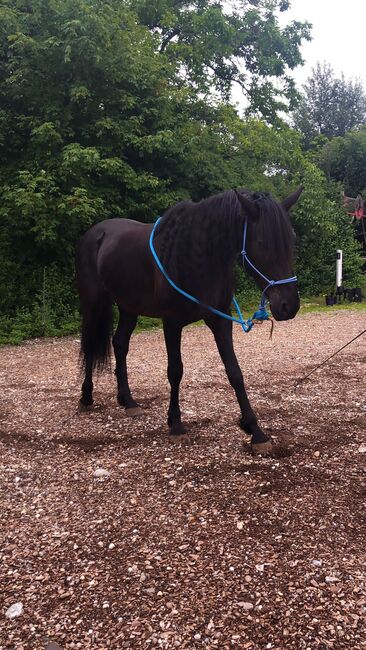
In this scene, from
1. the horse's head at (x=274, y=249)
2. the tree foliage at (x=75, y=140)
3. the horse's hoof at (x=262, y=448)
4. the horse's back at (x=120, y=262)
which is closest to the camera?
the horse's head at (x=274, y=249)

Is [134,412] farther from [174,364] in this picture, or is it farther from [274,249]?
[274,249]

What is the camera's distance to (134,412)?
4.87 m

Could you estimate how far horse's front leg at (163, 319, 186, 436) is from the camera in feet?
13.2

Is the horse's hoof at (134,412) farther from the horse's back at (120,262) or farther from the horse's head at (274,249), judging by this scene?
the horse's head at (274,249)

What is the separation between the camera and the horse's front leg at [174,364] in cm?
401

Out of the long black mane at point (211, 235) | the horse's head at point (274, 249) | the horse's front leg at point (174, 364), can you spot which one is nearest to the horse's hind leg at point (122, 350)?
the horse's front leg at point (174, 364)

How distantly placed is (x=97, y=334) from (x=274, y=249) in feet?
8.26

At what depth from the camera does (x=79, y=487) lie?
11.1 feet

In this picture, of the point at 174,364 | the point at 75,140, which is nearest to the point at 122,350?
the point at 174,364

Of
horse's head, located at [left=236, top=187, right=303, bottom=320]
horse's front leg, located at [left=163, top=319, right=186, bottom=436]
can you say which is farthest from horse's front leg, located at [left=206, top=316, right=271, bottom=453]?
horse's head, located at [left=236, top=187, right=303, bottom=320]

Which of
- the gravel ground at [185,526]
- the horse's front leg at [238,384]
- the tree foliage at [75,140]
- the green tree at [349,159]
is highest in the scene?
the green tree at [349,159]

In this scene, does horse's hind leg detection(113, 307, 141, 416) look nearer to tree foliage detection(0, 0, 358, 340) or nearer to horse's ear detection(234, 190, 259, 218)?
horse's ear detection(234, 190, 259, 218)

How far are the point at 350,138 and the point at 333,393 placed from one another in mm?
24945

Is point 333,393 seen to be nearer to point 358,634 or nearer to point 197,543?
point 197,543
